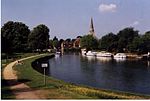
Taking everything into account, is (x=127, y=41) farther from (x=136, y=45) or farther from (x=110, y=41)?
(x=110, y=41)

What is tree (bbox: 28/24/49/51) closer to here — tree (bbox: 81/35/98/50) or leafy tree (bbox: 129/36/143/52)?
tree (bbox: 81/35/98/50)

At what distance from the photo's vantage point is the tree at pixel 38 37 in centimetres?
11362

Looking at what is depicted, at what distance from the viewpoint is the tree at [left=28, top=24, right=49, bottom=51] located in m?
114

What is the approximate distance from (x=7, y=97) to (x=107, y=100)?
581 centimetres

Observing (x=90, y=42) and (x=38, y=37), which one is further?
(x=90, y=42)

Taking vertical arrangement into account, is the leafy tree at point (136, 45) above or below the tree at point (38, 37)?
below

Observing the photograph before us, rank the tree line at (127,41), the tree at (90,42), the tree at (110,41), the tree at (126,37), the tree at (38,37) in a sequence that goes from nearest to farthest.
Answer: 1. the tree line at (127,41)
2. the tree at (126,37)
3. the tree at (38,37)
4. the tree at (110,41)
5. the tree at (90,42)

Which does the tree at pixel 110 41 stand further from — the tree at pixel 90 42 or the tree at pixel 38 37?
the tree at pixel 90 42

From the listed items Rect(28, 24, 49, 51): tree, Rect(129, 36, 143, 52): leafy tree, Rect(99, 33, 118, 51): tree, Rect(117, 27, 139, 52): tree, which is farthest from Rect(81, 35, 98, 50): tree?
Rect(129, 36, 143, 52): leafy tree

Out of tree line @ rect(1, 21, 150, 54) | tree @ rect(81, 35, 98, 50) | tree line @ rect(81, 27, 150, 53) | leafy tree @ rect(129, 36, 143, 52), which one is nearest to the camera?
leafy tree @ rect(129, 36, 143, 52)

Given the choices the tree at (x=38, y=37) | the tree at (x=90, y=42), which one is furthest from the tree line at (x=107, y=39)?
the tree at (x=90, y=42)

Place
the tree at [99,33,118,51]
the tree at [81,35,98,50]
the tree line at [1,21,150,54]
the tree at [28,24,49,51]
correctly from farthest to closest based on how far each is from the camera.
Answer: the tree at [81,35,98,50] < the tree at [99,33,118,51] < the tree at [28,24,49,51] < the tree line at [1,21,150,54]

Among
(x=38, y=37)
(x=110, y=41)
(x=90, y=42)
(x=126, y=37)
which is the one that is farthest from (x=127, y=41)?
(x=90, y=42)

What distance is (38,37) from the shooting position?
115062 millimetres
